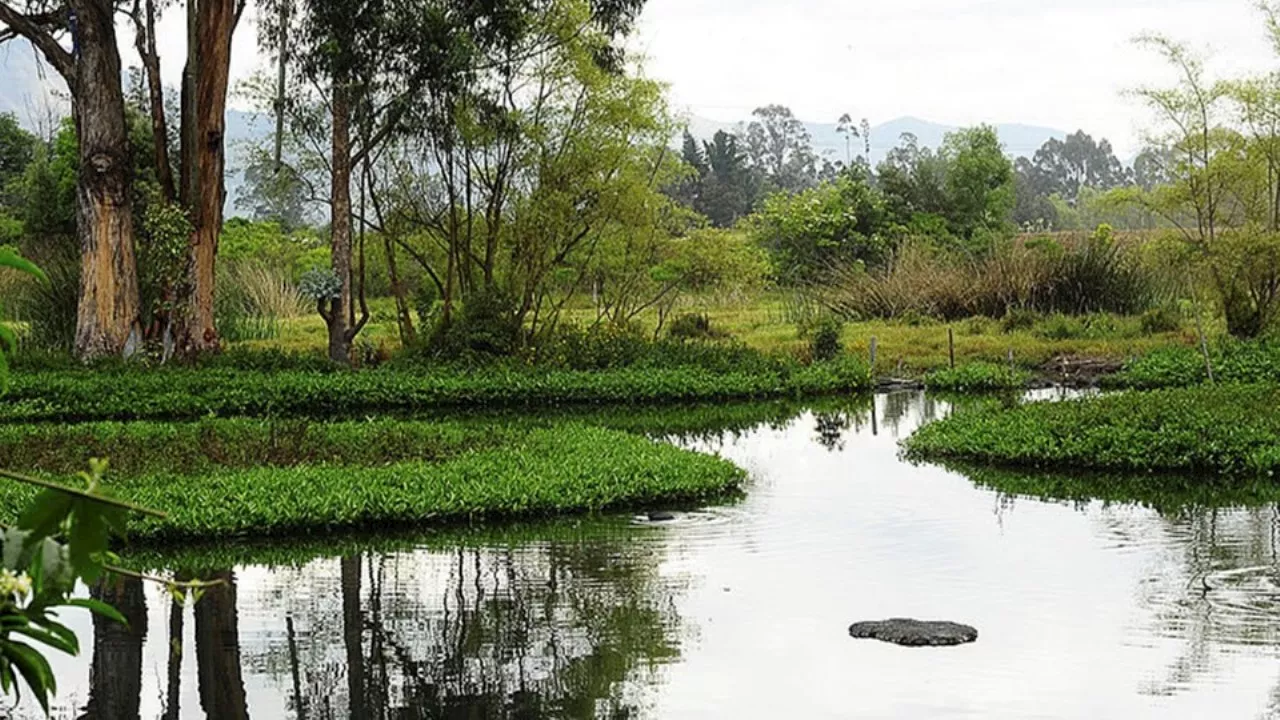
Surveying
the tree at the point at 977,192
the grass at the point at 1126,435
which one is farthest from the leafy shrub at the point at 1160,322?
the tree at the point at 977,192

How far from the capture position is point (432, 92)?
2170 cm

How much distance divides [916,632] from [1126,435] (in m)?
6.41

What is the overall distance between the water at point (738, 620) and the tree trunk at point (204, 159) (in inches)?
450

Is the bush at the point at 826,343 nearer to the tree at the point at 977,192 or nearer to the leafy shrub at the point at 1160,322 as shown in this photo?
the leafy shrub at the point at 1160,322

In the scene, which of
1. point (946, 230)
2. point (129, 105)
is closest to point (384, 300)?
point (129, 105)

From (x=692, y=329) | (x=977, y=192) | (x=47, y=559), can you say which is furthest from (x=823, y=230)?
(x=47, y=559)

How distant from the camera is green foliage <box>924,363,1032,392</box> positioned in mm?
21312

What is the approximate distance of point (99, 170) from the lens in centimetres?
2062

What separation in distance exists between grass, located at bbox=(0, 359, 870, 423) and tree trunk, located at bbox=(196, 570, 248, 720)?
8617mm

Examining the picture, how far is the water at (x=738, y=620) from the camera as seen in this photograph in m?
6.93

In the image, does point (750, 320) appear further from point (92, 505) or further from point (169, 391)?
point (92, 505)

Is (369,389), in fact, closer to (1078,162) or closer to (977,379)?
(977,379)

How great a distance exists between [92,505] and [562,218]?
21036 millimetres

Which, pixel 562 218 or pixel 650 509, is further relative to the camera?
pixel 562 218
